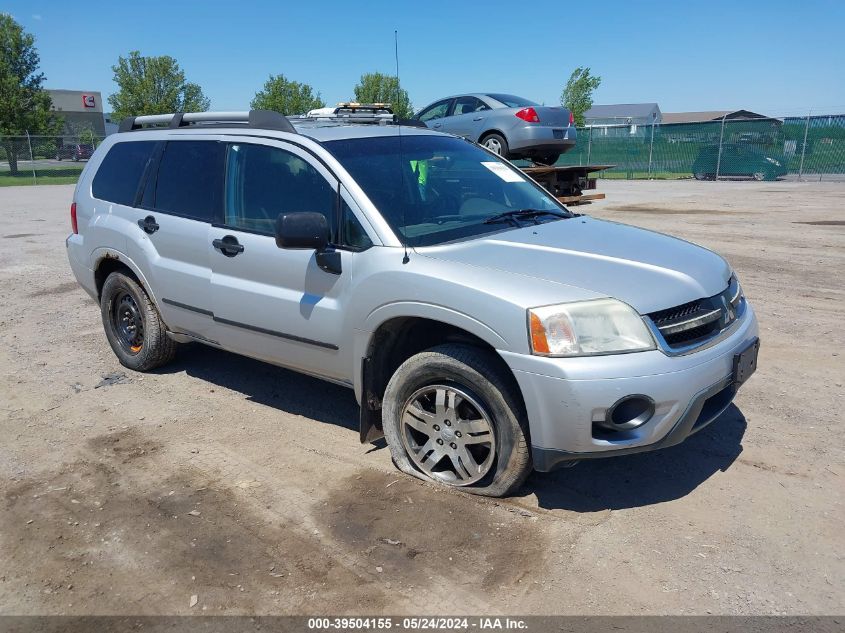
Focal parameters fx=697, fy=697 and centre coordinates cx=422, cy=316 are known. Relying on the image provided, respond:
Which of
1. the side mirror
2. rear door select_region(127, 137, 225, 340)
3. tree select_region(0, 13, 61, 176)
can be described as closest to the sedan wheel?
the side mirror

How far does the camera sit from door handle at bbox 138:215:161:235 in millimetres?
5031

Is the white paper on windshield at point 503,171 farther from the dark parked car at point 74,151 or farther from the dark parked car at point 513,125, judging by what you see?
the dark parked car at point 74,151

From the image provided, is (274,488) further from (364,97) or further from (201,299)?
(364,97)

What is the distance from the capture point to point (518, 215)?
4.32 metres

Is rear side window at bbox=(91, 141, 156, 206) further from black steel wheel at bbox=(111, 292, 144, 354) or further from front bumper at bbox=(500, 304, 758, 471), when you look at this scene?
front bumper at bbox=(500, 304, 758, 471)

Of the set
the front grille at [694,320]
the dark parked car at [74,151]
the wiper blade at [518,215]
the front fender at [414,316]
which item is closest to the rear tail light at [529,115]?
the wiper blade at [518,215]

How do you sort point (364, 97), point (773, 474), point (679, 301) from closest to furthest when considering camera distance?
point (679, 301) → point (773, 474) → point (364, 97)

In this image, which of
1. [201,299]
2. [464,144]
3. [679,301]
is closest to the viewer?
[679,301]

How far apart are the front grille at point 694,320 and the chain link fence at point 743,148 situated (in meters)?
27.3

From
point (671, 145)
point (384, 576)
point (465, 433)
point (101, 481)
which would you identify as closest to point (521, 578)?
point (384, 576)

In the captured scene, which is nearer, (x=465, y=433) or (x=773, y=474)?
(x=465, y=433)

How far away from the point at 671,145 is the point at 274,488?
1241 inches

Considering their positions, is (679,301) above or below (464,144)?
below

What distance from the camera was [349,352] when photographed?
12.8ft
